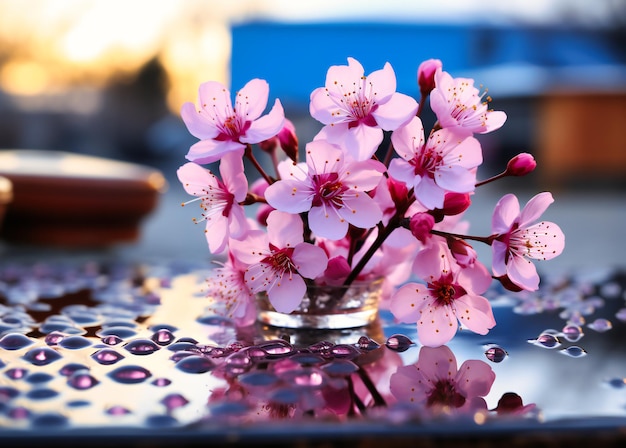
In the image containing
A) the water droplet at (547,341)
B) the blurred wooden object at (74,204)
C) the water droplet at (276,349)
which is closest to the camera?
the water droplet at (276,349)

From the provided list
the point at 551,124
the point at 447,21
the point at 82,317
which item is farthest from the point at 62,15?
the point at 82,317

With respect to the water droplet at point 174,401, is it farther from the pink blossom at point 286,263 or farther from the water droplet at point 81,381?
the pink blossom at point 286,263

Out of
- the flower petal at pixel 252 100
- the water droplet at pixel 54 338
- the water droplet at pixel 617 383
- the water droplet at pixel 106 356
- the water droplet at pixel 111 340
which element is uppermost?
the flower petal at pixel 252 100

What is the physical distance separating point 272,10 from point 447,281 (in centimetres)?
1397

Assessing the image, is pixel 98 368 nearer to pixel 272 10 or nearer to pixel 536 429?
pixel 536 429

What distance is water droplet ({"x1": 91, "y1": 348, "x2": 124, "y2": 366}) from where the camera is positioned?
25.5 inches

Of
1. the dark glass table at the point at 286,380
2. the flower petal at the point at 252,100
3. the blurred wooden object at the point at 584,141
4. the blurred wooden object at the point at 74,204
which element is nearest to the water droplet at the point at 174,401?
the dark glass table at the point at 286,380

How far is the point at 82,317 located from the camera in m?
0.90

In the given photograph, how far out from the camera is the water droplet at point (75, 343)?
0.71m

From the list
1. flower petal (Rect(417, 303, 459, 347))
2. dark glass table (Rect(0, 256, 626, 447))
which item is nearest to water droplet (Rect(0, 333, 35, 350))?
dark glass table (Rect(0, 256, 626, 447))

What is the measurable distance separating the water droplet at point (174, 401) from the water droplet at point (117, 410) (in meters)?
0.03

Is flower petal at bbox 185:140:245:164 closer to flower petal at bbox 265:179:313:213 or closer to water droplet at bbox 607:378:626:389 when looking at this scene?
flower petal at bbox 265:179:313:213

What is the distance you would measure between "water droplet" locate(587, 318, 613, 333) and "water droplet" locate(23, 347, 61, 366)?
65cm

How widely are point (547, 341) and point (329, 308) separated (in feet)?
0.84
